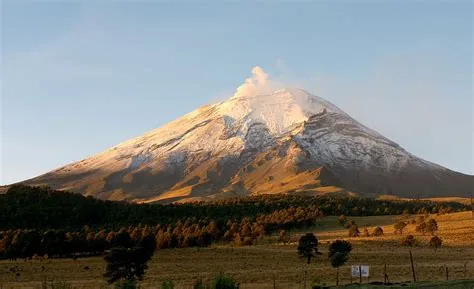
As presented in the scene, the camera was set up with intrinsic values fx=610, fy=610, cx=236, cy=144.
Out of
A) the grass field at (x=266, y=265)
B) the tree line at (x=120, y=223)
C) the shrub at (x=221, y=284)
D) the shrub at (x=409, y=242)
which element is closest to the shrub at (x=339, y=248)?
the grass field at (x=266, y=265)

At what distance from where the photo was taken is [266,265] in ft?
184

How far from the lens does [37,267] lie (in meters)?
61.1

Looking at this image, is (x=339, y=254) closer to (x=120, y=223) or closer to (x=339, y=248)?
(x=339, y=248)

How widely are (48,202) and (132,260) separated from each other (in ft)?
229

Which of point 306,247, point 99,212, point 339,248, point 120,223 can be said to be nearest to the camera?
point 339,248

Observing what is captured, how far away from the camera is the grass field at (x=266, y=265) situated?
44.8 meters

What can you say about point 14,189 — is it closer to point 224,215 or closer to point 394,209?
point 224,215

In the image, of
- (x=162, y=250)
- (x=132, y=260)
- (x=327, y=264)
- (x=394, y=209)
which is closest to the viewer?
(x=132, y=260)

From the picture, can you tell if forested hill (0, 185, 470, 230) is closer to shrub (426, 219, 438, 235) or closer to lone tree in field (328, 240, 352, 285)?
shrub (426, 219, 438, 235)

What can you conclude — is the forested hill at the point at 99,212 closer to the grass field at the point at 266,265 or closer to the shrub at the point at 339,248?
the grass field at the point at 266,265

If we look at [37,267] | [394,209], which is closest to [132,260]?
[37,267]

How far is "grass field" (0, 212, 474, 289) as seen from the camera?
44.8m

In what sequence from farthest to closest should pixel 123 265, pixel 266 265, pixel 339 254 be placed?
pixel 266 265
pixel 339 254
pixel 123 265

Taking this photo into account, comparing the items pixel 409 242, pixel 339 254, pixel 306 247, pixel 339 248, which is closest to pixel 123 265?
pixel 339 254
